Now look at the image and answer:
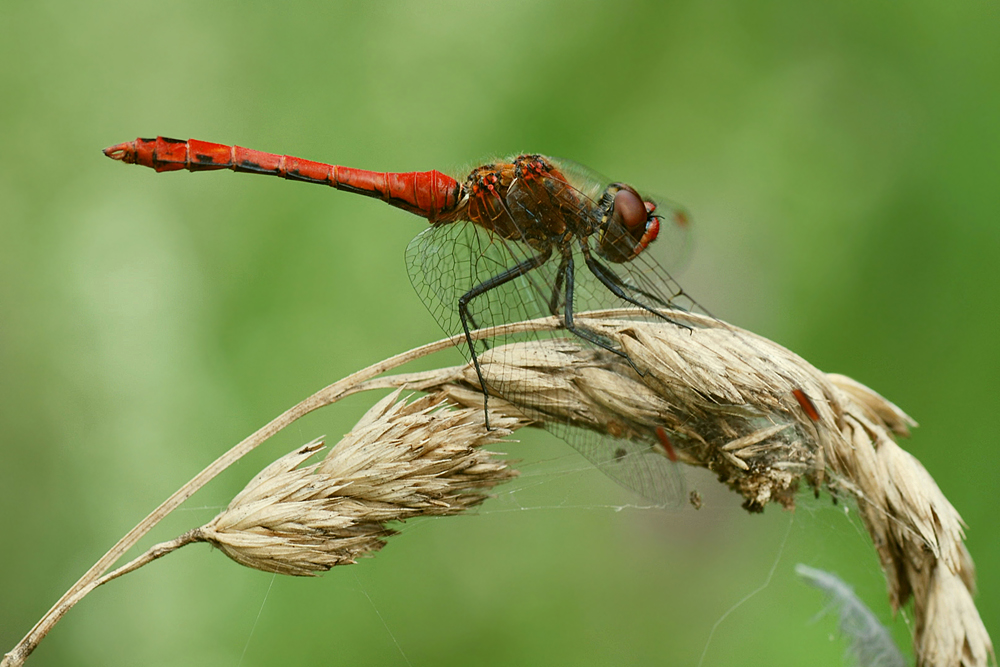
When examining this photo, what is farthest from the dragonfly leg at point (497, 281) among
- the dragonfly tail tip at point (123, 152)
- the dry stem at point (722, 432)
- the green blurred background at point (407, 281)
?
the dragonfly tail tip at point (123, 152)

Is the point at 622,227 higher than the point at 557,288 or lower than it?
higher

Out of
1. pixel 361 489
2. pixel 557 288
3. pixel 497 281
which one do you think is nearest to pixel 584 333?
pixel 557 288

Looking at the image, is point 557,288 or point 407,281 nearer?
point 557,288

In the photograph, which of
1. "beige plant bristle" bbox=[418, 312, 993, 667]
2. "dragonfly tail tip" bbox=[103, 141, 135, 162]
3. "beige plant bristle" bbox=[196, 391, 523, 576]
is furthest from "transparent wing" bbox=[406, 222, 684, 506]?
"dragonfly tail tip" bbox=[103, 141, 135, 162]

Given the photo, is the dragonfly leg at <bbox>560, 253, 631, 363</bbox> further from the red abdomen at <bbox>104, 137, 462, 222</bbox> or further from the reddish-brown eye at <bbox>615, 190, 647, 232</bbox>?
the red abdomen at <bbox>104, 137, 462, 222</bbox>

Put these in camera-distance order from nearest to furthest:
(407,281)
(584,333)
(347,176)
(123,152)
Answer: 1. (584,333)
2. (123,152)
3. (347,176)
4. (407,281)

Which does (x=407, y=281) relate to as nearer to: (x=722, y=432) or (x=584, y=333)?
(x=584, y=333)

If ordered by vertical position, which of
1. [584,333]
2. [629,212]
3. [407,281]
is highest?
[407,281]

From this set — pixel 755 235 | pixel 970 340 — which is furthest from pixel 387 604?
pixel 970 340
